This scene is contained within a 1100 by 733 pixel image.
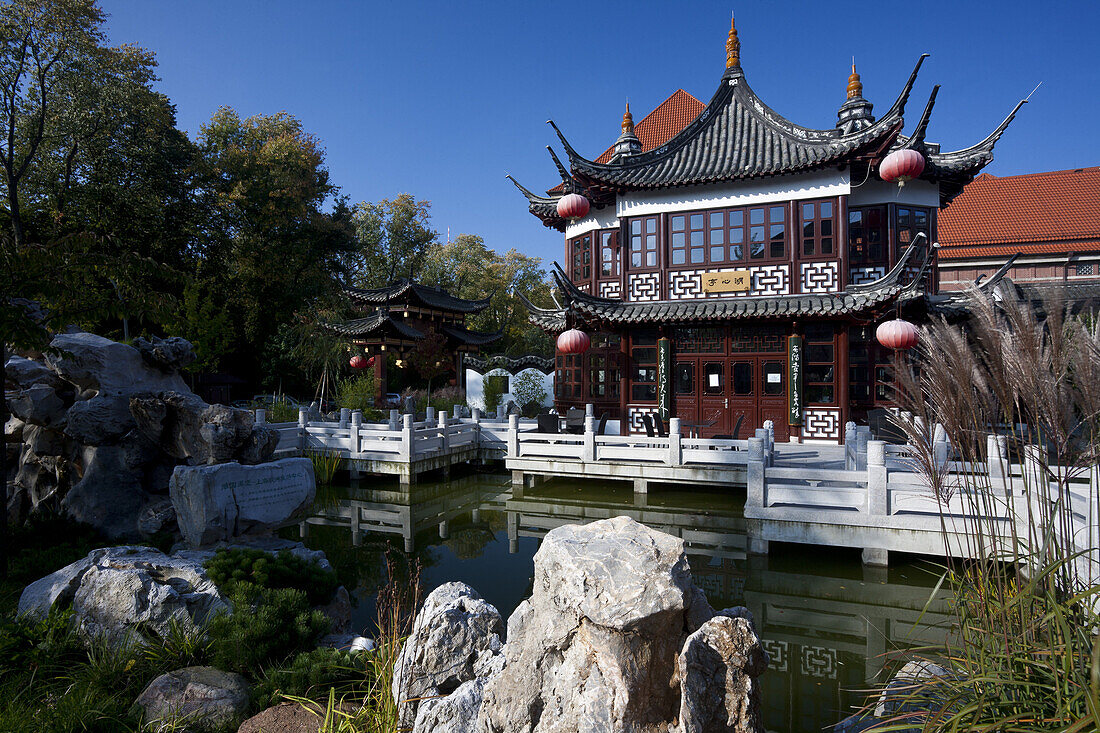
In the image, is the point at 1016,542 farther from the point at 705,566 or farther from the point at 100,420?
the point at 100,420

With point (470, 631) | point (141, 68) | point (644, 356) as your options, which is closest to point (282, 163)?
point (141, 68)

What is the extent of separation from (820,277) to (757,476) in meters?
5.98

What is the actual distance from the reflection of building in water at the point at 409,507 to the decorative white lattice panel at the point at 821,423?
5516 millimetres

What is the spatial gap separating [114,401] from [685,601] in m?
6.30

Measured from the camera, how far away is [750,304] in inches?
421

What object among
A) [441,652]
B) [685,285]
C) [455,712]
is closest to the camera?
[455,712]

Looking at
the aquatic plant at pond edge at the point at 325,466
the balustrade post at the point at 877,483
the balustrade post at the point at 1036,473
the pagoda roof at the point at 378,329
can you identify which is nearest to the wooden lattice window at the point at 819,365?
the balustrade post at the point at 877,483

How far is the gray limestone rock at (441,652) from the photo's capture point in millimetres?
2324

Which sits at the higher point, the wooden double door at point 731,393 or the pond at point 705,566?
the wooden double door at point 731,393

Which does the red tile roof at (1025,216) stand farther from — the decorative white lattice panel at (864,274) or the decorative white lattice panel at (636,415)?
the decorative white lattice panel at (636,415)

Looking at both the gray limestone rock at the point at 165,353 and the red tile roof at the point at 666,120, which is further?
the red tile roof at the point at 666,120

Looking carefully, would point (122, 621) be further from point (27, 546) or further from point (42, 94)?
point (42, 94)

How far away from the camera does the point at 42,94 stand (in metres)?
15.9

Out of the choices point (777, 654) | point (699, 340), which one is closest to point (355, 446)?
point (699, 340)
